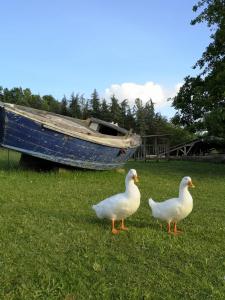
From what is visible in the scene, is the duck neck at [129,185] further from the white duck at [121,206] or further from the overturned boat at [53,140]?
the overturned boat at [53,140]

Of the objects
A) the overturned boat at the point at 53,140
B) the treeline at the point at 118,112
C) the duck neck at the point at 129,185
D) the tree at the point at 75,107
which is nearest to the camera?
the duck neck at the point at 129,185

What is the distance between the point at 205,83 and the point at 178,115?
7.44ft

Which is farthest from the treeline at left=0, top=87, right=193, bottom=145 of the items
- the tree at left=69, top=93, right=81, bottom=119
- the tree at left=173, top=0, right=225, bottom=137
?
the tree at left=173, top=0, right=225, bottom=137

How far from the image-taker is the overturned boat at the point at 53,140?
14.4m

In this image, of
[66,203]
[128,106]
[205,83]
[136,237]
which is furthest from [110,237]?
[128,106]

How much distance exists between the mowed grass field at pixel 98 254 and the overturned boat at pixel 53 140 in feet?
13.2

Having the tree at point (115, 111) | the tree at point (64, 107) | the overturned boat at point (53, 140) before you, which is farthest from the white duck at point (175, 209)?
the tree at point (64, 107)

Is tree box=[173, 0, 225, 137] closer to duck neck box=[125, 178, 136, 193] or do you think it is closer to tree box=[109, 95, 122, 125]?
duck neck box=[125, 178, 136, 193]

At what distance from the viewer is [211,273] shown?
572 cm

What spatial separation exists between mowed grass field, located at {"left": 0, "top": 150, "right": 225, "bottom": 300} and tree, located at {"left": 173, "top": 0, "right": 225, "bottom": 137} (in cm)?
Result: 921

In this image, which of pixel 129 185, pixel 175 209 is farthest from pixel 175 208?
pixel 129 185

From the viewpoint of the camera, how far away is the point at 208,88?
19859 millimetres

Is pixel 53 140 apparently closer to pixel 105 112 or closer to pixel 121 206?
pixel 121 206

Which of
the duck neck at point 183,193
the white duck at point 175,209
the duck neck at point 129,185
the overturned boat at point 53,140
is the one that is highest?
the overturned boat at point 53,140
